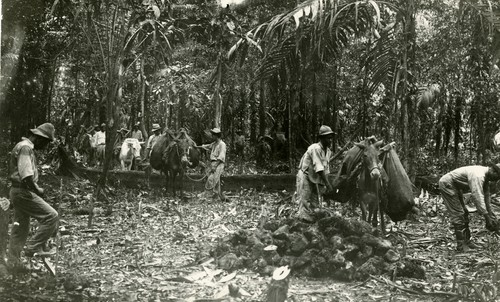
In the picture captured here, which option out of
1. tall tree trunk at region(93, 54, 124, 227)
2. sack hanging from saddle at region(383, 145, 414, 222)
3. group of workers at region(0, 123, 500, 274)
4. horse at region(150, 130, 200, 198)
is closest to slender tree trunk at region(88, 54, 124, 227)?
tall tree trunk at region(93, 54, 124, 227)

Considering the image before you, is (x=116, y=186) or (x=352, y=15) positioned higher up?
(x=352, y=15)

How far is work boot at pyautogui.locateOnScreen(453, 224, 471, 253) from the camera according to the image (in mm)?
6879

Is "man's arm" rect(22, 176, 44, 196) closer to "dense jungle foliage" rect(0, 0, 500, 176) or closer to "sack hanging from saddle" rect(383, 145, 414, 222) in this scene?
"dense jungle foliage" rect(0, 0, 500, 176)

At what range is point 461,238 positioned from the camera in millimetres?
6945

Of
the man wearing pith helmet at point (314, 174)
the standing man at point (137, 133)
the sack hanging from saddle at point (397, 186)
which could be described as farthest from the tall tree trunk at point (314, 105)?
the standing man at point (137, 133)

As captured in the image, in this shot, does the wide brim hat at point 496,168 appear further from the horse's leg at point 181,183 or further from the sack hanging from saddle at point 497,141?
the horse's leg at point 181,183

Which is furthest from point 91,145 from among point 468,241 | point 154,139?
point 468,241

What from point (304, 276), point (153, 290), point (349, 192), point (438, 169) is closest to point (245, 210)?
point (349, 192)

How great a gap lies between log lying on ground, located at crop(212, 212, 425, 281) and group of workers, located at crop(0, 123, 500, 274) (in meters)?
0.72

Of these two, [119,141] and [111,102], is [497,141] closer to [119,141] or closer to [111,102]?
[111,102]

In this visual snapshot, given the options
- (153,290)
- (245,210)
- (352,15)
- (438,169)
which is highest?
(352,15)

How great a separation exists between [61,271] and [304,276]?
8.22ft

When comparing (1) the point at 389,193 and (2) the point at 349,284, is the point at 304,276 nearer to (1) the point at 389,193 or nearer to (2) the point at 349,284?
(2) the point at 349,284

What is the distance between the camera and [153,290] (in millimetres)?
4996
